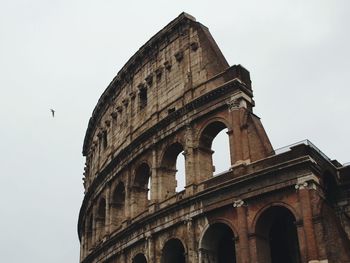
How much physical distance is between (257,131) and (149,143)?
6.94 m

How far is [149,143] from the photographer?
94.2 ft

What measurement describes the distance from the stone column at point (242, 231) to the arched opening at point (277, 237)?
455mm

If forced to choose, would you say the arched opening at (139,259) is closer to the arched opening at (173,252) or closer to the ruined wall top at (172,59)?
the arched opening at (173,252)

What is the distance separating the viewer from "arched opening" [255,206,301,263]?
861 inches

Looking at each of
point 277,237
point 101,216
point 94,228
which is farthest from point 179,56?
point 94,228

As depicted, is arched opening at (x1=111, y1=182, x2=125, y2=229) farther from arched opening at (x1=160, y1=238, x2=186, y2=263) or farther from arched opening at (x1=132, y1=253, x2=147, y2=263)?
arched opening at (x1=160, y1=238, x2=186, y2=263)

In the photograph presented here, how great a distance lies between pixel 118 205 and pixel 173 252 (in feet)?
22.9

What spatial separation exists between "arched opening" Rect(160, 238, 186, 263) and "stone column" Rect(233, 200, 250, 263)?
3.89m

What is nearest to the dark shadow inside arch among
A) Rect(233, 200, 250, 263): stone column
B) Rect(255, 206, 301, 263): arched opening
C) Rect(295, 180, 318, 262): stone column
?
Rect(255, 206, 301, 263): arched opening

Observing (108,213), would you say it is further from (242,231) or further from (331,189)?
(331,189)

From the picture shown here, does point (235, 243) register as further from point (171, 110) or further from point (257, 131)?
point (171, 110)

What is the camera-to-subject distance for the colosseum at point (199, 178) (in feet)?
70.1

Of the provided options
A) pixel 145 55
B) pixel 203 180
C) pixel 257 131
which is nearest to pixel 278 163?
pixel 257 131

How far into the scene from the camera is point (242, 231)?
2189 centimetres
